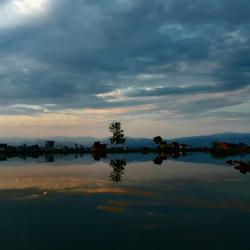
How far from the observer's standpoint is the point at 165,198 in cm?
3959

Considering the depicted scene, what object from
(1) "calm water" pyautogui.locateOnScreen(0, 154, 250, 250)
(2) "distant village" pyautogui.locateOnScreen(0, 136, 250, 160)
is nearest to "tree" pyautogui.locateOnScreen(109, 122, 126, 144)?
(2) "distant village" pyautogui.locateOnScreen(0, 136, 250, 160)

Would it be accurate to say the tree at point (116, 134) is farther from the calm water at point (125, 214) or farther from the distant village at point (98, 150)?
the calm water at point (125, 214)

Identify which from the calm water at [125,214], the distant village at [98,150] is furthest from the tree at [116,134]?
the calm water at [125,214]

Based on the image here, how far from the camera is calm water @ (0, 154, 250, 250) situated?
24297 mm

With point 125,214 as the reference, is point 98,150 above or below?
above

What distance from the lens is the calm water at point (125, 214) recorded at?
957 inches

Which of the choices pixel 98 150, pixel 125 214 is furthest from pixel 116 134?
pixel 125 214

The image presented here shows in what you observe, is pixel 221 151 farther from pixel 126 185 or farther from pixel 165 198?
pixel 165 198

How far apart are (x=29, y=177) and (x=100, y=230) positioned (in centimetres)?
Answer: 3471

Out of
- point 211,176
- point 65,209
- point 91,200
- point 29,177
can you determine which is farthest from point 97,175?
point 65,209

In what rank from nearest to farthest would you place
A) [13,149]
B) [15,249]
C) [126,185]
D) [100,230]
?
1. [15,249]
2. [100,230]
3. [126,185]
4. [13,149]

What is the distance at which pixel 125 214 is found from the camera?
32.6 meters

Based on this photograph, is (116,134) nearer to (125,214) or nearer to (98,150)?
(98,150)

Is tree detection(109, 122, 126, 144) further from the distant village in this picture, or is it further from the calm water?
the calm water
